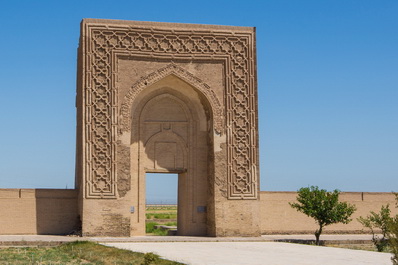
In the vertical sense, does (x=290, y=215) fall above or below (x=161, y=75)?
below

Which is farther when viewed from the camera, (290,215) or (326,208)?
(290,215)

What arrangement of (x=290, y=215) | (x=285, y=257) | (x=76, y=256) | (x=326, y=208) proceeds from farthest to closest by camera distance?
(x=290, y=215)
(x=326, y=208)
(x=76, y=256)
(x=285, y=257)

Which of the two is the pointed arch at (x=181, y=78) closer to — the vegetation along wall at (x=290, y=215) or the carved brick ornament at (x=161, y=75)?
the carved brick ornament at (x=161, y=75)

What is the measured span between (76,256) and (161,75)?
7.25 meters

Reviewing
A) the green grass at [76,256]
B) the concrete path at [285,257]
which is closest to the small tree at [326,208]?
the concrete path at [285,257]

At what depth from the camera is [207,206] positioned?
62.5 feet

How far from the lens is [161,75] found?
1836cm

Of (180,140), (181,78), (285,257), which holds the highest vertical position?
(181,78)

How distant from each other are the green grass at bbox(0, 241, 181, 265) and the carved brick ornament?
3.86 meters

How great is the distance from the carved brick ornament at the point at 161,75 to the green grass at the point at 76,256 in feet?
12.7

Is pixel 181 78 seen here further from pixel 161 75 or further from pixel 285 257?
pixel 285 257

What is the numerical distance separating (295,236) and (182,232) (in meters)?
3.43

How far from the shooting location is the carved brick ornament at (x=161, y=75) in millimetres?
17766

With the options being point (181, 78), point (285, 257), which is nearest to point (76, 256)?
point (285, 257)
